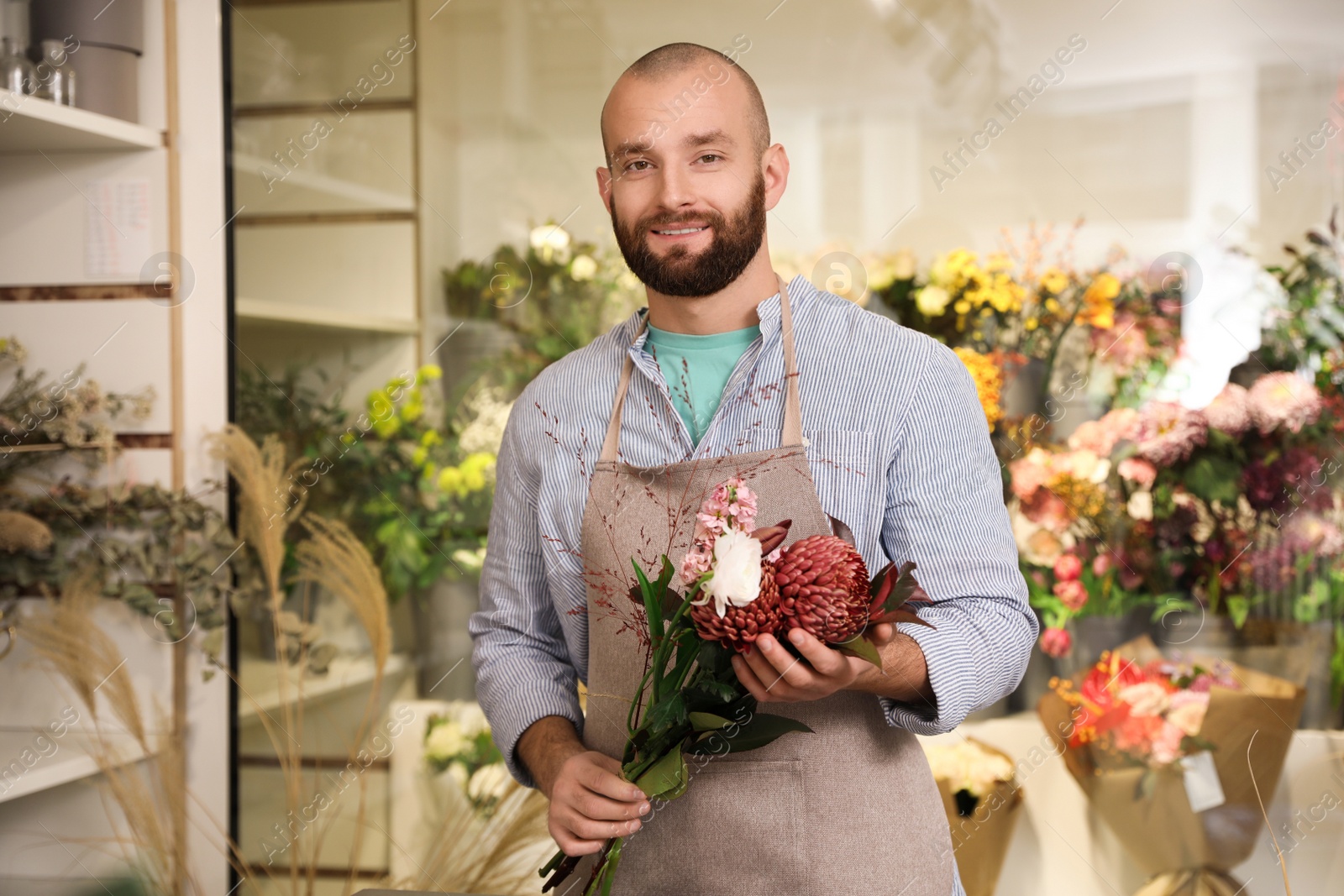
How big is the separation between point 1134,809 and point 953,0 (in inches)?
69.6

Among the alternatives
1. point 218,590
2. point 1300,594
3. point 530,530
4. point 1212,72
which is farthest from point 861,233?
point 218,590

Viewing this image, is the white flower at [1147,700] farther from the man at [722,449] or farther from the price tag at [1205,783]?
the man at [722,449]

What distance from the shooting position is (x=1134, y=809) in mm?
2271

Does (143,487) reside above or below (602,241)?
below

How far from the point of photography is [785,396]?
4.30 feet

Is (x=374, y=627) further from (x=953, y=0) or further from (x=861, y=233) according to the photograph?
(x=953, y=0)

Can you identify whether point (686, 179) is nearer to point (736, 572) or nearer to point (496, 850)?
point (736, 572)

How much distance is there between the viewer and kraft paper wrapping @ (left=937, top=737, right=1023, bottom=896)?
2.28 meters

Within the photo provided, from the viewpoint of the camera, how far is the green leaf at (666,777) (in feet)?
3.44

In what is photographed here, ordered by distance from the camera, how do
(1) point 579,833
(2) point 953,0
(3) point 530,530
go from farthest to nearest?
(2) point 953,0 < (3) point 530,530 < (1) point 579,833

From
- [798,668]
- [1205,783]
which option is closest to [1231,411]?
[1205,783]

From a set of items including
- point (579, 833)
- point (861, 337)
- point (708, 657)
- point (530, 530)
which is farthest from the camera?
point (530, 530)

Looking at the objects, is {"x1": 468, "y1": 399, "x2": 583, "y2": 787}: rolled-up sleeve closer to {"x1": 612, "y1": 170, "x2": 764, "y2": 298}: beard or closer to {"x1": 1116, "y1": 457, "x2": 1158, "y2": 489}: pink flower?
{"x1": 612, "y1": 170, "x2": 764, "y2": 298}: beard

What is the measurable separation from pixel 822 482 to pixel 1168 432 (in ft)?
4.50
